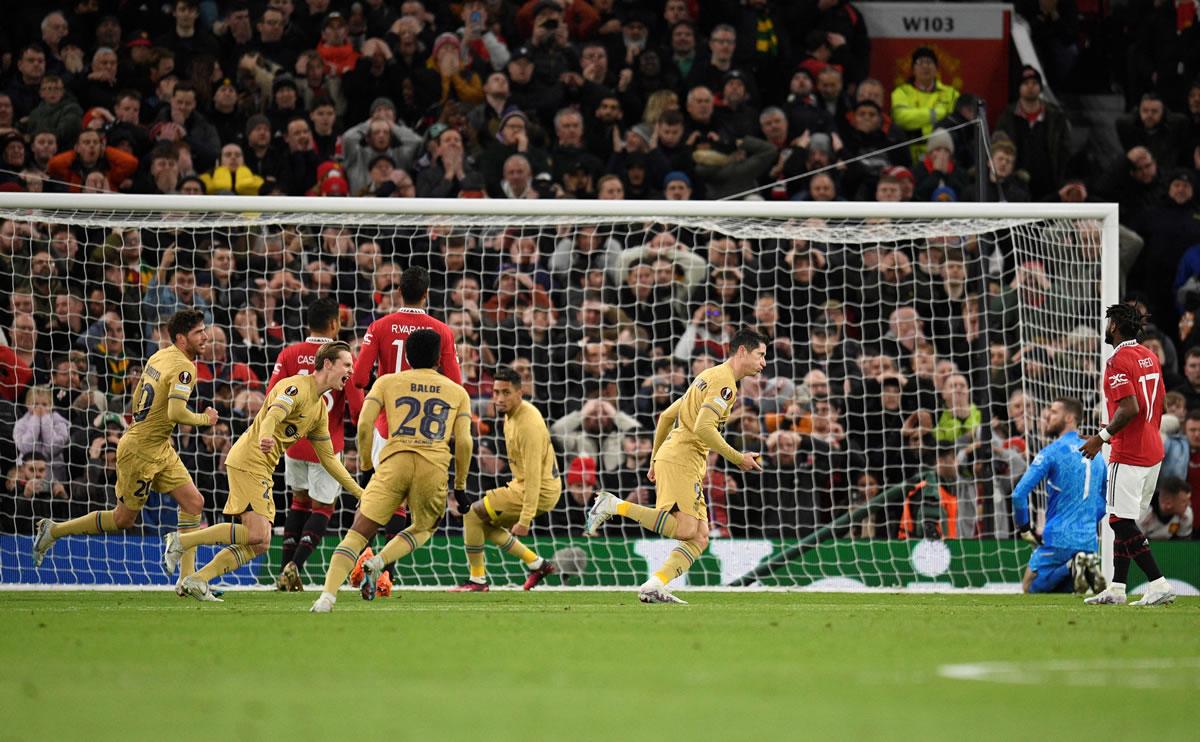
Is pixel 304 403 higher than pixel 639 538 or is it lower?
higher

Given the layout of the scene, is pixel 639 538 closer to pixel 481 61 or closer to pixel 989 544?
pixel 989 544

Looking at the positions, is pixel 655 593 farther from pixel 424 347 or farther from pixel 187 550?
pixel 187 550

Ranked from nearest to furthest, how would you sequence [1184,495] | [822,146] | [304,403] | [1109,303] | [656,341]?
[304,403], [1109,303], [1184,495], [656,341], [822,146]

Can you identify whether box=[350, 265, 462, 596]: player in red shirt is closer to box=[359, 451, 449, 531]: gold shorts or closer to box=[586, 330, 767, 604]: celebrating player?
box=[586, 330, 767, 604]: celebrating player

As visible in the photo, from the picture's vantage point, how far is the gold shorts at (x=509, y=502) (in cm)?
1296

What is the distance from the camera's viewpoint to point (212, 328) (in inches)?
582

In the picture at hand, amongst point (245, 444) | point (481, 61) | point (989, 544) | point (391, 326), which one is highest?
point (481, 61)

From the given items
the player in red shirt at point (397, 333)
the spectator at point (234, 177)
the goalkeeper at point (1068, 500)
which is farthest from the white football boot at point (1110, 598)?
the spectator at point (234, 177)

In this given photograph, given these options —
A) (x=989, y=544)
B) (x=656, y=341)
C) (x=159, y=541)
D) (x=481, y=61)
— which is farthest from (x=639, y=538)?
(x=481, y=61)

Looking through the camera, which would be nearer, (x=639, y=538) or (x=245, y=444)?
(x=245, y=444)

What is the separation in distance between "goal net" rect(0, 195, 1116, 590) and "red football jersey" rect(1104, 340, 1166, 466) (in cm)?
212

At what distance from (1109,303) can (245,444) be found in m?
7.13

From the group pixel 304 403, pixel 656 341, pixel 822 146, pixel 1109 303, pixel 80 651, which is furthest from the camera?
pixel 822 146

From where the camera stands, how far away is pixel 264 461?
1156cm
